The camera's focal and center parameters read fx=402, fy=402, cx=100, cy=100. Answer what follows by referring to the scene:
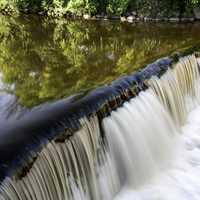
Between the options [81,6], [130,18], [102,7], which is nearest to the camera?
[130,18]

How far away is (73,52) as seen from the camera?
25.8ft

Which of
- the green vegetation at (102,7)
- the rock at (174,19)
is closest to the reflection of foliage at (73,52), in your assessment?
the rock at (174,19)

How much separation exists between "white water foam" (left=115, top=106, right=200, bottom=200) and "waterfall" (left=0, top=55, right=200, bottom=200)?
8cm

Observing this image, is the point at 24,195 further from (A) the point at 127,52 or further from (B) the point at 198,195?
(A) the point at 127,52

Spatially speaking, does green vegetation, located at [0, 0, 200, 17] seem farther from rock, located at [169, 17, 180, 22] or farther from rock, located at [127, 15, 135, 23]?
rock, located at [127, 15, 135, 23]

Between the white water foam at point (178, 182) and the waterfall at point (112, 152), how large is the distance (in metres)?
0.08

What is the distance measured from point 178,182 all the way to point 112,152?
958mm

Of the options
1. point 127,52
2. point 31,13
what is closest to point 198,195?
point 127,52

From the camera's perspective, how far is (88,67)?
21.6 feet

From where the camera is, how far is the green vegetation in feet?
44.9

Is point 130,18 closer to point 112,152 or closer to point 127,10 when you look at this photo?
point 127,10

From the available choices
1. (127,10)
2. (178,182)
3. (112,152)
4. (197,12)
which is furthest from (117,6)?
(112,152)

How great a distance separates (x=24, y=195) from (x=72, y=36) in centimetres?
701

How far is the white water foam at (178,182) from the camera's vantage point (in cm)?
464
